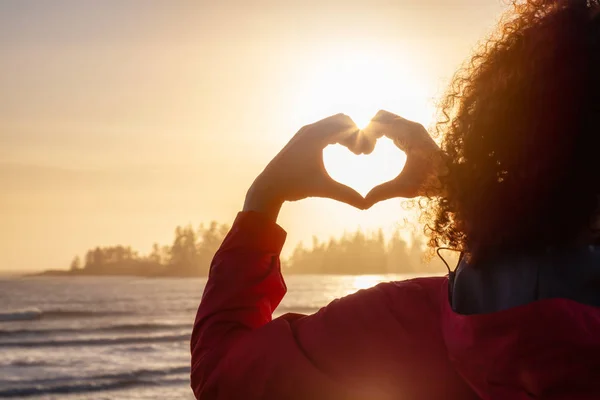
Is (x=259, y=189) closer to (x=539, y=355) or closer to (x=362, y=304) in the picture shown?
(x=362, y=304)

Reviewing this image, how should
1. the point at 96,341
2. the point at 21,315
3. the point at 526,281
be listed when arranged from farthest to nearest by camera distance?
1. the point at 21,315
2. the point at 96,341
3. the point at 526,281

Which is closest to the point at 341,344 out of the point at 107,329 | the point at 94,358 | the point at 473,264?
the point at 473,264

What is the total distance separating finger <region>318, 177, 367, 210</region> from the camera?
90cm

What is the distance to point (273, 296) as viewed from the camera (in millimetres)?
945

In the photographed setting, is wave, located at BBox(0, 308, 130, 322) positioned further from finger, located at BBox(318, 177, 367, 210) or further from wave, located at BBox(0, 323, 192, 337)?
finger, located at BBox(318, 177, 367, 210)

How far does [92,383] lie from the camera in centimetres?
1205

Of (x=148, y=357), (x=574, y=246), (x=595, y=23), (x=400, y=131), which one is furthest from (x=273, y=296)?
(x=148, y=357)

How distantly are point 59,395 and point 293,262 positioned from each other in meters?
118

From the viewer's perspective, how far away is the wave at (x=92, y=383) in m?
11.4

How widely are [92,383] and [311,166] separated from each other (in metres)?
12.1

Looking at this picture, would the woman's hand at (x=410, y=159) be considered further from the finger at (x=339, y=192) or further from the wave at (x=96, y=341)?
the wave at (x=96, y=341)

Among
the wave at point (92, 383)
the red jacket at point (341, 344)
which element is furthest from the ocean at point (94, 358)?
the red jacket at point (341, 344)

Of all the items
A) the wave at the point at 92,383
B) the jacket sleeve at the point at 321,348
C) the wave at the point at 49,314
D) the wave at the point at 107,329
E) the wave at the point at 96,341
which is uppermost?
the jacket sleeve at the point at 321,348

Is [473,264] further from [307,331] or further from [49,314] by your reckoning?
[49,314]
